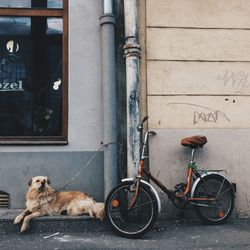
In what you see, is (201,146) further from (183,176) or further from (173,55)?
(173,55)

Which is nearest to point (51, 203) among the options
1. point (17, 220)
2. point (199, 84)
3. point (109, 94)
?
point (17, 220)

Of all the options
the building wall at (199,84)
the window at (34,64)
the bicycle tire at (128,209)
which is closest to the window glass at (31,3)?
the window at (34,64)

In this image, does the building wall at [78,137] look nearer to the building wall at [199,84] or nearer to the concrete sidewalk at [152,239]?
the building wall at [199,84]

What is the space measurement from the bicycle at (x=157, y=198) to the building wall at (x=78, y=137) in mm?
885

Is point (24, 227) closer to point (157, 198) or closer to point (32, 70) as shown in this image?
point (157, 198)

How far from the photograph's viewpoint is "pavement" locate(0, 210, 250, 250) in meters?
4.85

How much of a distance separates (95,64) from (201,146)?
2.15m

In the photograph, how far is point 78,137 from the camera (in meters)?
6.32

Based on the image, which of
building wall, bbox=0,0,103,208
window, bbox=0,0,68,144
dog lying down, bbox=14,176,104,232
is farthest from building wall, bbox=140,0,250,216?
window, bbox=0,0,68,144

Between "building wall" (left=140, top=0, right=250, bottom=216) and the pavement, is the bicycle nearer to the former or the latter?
the pavement

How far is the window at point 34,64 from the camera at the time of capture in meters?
6.45

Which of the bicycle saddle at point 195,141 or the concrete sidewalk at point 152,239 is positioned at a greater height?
the bicycle saddle at point 195,141

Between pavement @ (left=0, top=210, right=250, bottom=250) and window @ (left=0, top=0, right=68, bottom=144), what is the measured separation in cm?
161

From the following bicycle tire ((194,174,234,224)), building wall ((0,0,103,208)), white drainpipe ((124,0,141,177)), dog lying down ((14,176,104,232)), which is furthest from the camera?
building wall ((0,0,103,208))
